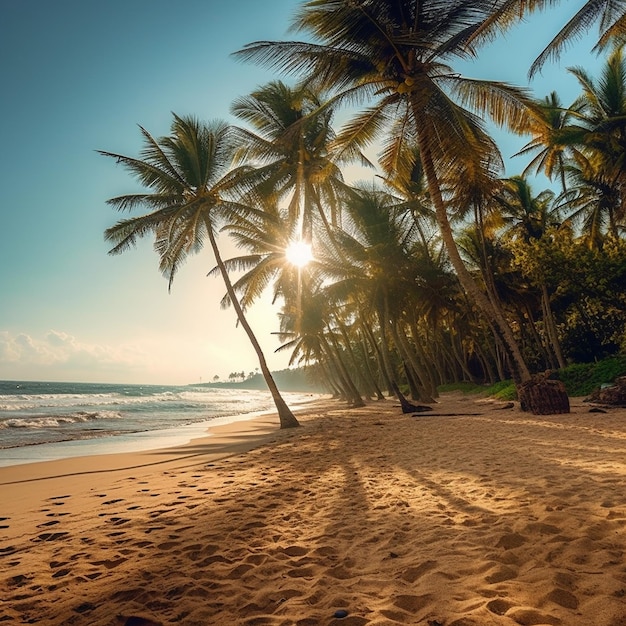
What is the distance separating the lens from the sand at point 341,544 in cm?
221

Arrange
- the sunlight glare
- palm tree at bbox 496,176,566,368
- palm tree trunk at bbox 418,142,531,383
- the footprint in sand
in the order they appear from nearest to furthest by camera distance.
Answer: the footprint in sand < palm tree trunk at bbox 418,142,531,383 < the sunlight glare < palm tree at bbox 496,176,566,368

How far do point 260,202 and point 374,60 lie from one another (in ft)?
19.8

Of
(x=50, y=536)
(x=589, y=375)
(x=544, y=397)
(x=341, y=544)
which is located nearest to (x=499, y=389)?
(x=589, y=375)

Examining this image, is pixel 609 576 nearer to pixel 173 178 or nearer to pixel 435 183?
pixel 435 183

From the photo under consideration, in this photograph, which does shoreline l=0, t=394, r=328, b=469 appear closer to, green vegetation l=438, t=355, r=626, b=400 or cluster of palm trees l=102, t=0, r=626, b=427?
cluster of palm trees l=102, t=0, r=626, b=427

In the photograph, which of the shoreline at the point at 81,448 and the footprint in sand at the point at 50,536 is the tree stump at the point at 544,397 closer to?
the shoreline at the point at 81,448

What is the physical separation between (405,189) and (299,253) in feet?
23.5

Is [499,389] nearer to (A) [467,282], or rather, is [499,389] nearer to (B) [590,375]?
(B) [590,375]

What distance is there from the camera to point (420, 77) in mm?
10758

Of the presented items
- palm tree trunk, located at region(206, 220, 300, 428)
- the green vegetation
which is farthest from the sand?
the green vegetation

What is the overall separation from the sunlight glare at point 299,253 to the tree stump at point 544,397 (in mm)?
10604

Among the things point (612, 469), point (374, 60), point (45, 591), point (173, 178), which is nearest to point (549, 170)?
point (374, 60)

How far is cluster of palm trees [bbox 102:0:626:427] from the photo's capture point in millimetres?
10656

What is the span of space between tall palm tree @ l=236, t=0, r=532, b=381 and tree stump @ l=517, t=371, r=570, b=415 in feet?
1.75
